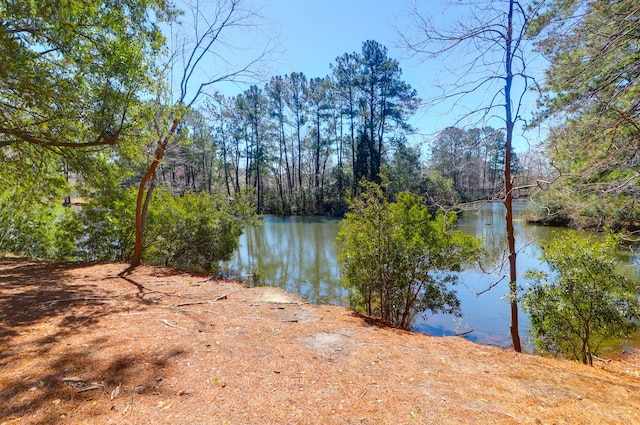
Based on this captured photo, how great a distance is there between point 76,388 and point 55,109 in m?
4.35

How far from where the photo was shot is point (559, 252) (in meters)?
4.15

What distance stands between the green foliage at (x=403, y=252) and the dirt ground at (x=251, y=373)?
1397mm

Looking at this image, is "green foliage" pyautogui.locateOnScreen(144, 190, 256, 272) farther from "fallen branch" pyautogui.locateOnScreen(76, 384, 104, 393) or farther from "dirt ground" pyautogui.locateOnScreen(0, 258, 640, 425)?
"fallen branch" pyautogui.locateOnScreen(76, 384, 104, 393)

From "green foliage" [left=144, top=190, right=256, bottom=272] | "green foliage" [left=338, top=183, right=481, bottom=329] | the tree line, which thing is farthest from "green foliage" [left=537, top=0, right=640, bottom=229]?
"green foliage" [left=144, top=190, right=256, bottom=272]

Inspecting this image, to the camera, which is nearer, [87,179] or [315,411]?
[315,411]

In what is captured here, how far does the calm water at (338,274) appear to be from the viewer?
6.55m

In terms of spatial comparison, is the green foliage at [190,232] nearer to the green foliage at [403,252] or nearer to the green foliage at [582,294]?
the green foliage at [403,252]

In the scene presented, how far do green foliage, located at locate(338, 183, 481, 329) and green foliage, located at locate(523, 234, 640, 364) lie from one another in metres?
1.29

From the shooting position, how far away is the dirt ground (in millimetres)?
2109

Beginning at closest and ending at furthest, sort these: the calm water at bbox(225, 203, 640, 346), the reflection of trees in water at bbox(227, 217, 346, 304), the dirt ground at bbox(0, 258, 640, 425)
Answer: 1. the dirt ground at bbox(0, 258, 640, 425)
2. the calm water at bbox(225, 203, 640, 346)
3. the reflection of trees in water at bbox(227, 217, 346, 304)

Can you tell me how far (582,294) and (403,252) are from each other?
253 centimetres

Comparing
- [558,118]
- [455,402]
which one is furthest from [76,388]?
[558,118]

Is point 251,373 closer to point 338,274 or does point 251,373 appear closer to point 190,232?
point 190,232

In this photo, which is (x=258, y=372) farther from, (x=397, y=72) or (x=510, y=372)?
(x=397, y=72)
